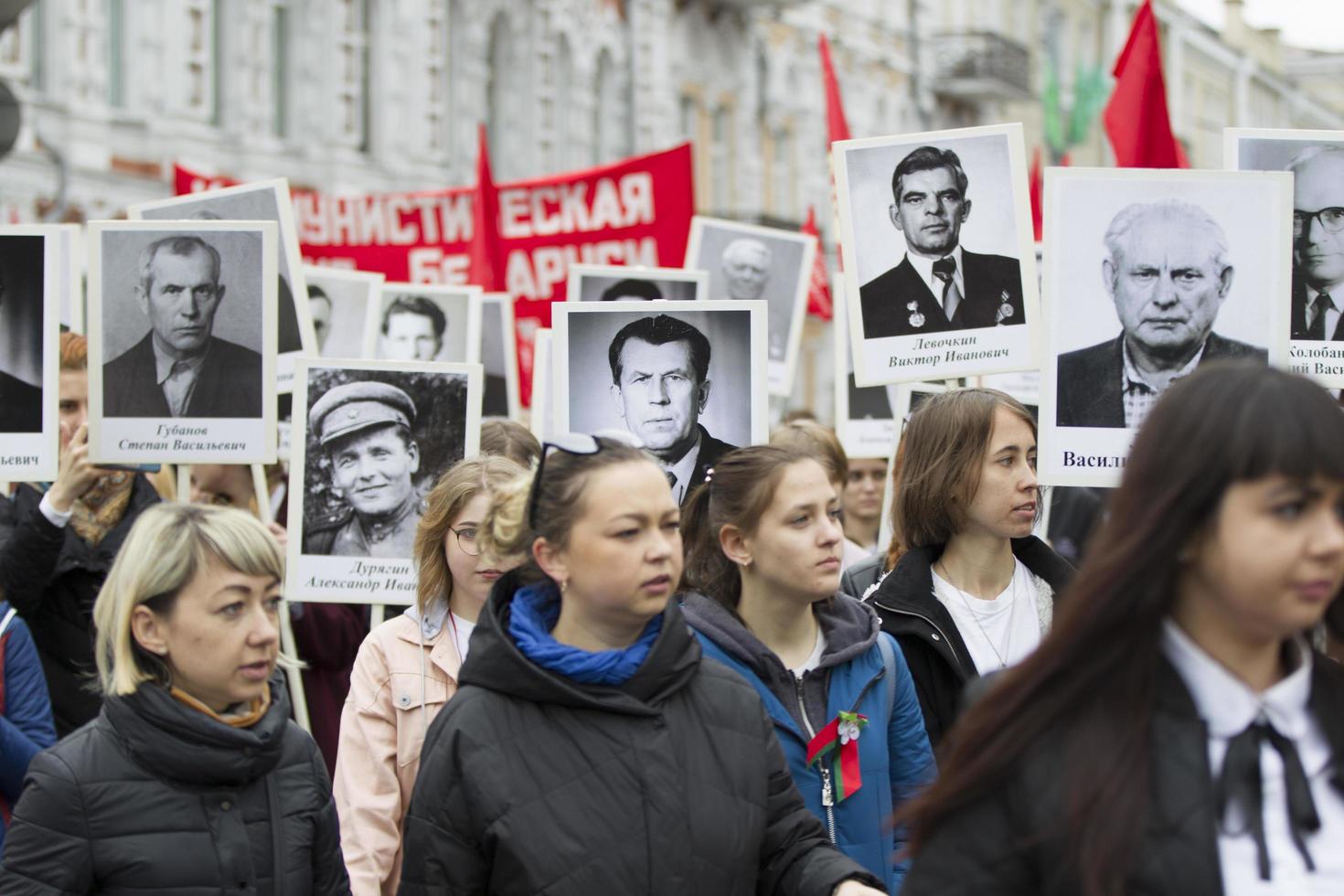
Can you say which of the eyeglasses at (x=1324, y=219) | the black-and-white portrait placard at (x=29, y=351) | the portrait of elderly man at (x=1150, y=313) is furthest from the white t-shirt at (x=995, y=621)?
the black-and-white portrait placard at (x=29, y=351)

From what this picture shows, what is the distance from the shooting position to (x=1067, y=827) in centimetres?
218

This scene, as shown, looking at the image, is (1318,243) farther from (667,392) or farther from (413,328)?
(413,328)

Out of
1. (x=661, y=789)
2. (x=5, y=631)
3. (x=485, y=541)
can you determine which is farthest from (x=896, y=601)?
(x=5, y=631)

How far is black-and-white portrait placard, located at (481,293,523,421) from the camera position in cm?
886

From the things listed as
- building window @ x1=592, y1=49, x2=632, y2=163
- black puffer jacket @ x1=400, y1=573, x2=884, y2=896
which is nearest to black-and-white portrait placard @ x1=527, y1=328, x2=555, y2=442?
black puffer jacket @ x1=400, y1=573, x2=884, y2=896

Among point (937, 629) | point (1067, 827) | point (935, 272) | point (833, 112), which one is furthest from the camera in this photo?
point (833, 112)

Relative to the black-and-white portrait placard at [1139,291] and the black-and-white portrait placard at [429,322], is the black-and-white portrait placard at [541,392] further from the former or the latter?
the black-and-white portrait placard at [1139,291]

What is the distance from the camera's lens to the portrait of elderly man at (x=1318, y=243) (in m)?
5.49

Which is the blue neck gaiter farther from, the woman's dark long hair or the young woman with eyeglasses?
the woman's dark long hair

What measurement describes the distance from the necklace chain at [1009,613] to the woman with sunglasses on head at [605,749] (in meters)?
1.21

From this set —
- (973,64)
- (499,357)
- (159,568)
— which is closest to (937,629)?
(159,568)

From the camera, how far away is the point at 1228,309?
526cm

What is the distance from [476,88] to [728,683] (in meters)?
22.6

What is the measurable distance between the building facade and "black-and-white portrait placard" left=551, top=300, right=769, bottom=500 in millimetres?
10705
